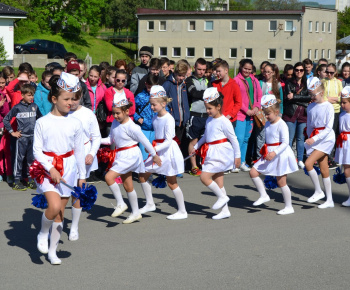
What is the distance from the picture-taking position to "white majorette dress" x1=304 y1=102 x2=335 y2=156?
30.5 feet

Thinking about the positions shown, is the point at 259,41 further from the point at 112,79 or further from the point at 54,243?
the point at 54,243

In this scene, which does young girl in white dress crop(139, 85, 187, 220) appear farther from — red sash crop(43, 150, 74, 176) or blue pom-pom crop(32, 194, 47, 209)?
blue pom-pom crop(32, 194, 47, 209)

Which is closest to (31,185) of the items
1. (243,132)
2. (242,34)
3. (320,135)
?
(243,132)

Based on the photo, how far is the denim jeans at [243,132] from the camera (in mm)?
12195

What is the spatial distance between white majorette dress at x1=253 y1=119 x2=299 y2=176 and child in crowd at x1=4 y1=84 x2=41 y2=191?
402 cm

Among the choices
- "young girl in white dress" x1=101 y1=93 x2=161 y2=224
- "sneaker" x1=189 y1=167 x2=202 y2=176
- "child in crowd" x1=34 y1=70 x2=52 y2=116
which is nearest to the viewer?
"young girl in white dress" x1=101 y1=93 x2=161 y2=224

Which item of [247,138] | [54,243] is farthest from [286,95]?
[54,243]

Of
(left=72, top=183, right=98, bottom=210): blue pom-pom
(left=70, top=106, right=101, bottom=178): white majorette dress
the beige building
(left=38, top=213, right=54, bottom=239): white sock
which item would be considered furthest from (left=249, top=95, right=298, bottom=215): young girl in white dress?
the beige building

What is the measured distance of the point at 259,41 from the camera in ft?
226

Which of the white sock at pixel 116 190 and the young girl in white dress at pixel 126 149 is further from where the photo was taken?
the white sock at pixel 116 190

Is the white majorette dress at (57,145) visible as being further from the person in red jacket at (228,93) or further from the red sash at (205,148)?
the person in red jacket at (228,93)

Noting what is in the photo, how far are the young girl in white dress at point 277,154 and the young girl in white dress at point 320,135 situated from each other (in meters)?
0.64

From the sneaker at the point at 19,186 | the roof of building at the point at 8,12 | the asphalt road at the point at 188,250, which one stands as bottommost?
the asphalt road at the point at 188,250

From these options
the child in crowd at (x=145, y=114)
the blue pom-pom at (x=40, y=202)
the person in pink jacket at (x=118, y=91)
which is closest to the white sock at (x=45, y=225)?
the blue pom-pom at (x=40, y=202)
